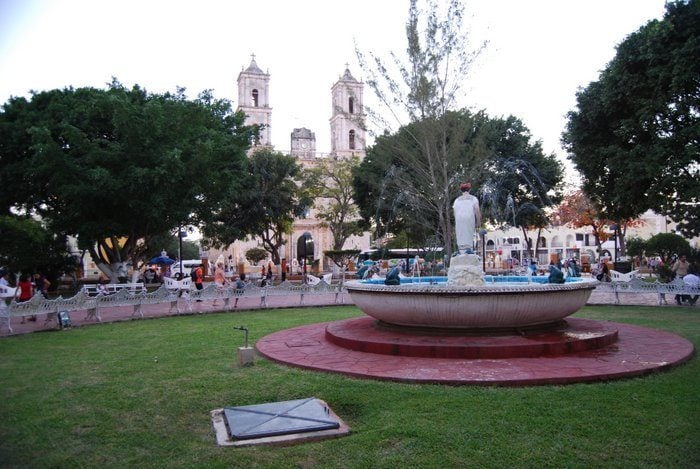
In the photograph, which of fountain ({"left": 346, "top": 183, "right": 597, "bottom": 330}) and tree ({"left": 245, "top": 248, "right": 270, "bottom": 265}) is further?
tree ({"left": 245, "top": 248, "right": 270, "bottom": 265})

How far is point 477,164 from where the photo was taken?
56.1 feet

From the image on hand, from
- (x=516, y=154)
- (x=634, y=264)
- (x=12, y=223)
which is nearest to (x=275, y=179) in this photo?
(x=516, y=154)

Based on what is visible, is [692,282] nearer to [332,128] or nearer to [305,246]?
[305,246]

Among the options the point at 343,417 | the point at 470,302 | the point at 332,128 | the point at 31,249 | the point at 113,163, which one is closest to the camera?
the point at 343,417

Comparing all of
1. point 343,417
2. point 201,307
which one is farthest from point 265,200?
point 343,417

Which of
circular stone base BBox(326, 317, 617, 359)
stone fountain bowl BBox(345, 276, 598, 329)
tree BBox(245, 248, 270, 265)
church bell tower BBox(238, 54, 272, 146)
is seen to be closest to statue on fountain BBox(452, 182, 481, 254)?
stone fountain bowl BBox(345, 276, 598, 329)

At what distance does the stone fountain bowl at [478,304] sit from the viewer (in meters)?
7.23

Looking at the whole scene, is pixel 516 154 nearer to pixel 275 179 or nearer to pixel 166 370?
pixel 275 179

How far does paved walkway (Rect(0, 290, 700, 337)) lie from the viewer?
12141mm

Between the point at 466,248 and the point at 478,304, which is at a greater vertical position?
the point at 466,248

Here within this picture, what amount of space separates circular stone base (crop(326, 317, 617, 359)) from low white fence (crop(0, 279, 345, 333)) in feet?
22.0

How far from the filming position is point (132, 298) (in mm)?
13469

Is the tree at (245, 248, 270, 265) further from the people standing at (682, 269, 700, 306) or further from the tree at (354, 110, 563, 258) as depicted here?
the people standing at (682, 269, 700, 306)

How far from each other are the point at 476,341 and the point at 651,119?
1133 centimetres
